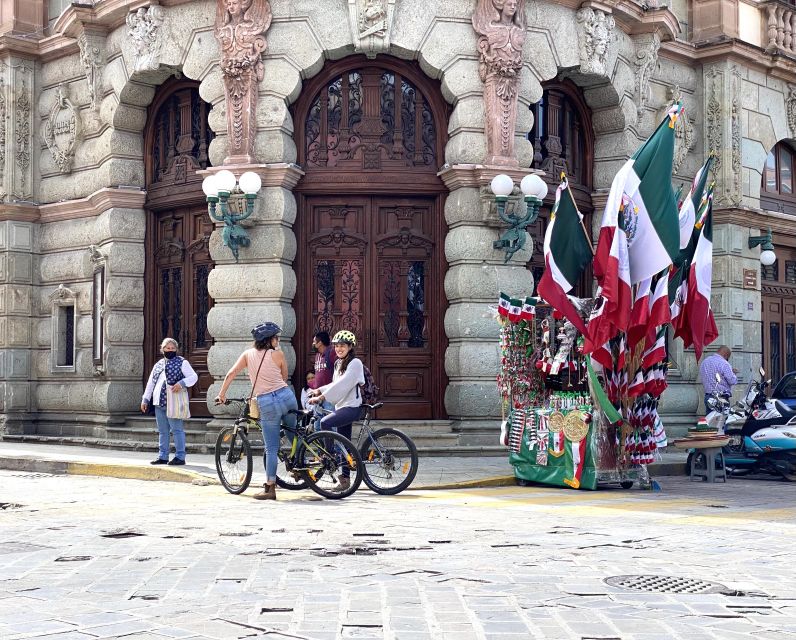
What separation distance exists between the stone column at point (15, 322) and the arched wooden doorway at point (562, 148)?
9.48 metres

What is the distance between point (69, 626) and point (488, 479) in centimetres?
861

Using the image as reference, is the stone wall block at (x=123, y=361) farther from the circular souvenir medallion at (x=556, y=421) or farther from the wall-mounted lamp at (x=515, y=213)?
the circular souvenir medallion at (x=556, y=421)

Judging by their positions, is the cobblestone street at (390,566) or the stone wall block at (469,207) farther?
the stone wall block at (469,207)

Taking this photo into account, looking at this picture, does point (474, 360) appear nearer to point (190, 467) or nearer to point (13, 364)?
point (190, 467)

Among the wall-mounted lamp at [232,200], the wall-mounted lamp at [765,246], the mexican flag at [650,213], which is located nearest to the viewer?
the mexican flag at [650,213]

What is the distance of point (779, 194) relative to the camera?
23.8 meters

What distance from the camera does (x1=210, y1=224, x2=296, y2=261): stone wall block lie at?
57.9 ft

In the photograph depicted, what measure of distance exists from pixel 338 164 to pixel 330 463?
23.8 ft

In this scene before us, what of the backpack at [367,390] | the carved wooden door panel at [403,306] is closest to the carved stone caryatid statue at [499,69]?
the carved wooden door panel at [403,306]

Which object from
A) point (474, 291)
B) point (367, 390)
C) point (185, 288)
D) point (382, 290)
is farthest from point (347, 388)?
point (185, 288)

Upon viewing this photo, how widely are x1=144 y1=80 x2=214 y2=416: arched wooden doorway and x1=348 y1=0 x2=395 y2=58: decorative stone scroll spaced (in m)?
3.17

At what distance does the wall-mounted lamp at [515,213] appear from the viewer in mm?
17234

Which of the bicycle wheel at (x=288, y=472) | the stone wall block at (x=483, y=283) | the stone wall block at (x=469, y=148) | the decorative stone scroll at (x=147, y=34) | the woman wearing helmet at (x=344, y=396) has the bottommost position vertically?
the bicycle wheel at (x=288, y=472)

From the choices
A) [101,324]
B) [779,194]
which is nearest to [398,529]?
[101,324]
